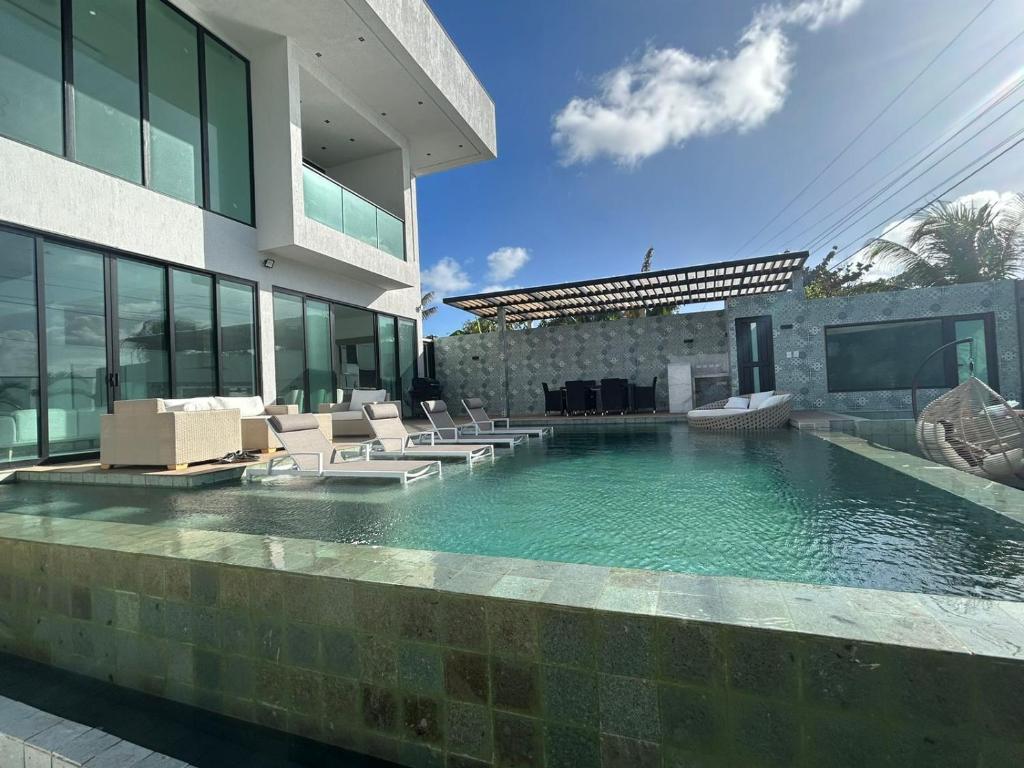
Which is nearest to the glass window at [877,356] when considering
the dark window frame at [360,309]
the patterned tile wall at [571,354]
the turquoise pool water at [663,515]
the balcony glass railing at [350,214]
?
the patterned tile wall at [571,354]


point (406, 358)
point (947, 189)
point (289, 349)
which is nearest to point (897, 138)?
point (947, 189)

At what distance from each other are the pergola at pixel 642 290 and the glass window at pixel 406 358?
51.2 inches

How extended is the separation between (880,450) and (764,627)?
4.98 meters

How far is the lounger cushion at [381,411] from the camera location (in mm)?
6914

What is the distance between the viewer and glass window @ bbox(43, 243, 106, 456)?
238 inches

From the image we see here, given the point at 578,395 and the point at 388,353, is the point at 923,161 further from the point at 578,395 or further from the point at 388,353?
the point at 388,353

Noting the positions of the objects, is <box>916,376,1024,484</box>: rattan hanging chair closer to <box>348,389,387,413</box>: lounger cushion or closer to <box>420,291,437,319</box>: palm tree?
<box>348,389,387,413</box>: lounger cushion

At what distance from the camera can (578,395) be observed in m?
12.9

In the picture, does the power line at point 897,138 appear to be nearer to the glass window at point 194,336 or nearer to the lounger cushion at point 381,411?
the lounger cushion at point 381,411

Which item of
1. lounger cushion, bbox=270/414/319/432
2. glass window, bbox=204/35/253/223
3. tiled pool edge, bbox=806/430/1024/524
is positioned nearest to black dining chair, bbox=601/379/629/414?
tiled pool edge, bbox=806/430/1024/524

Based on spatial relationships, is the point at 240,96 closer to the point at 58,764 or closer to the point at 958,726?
the point at 58,764

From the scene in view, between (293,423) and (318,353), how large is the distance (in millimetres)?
4971

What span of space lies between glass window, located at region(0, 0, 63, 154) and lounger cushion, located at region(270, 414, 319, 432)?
14.4ft

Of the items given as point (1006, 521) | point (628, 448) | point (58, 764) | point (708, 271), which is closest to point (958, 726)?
point (1006, 521)
